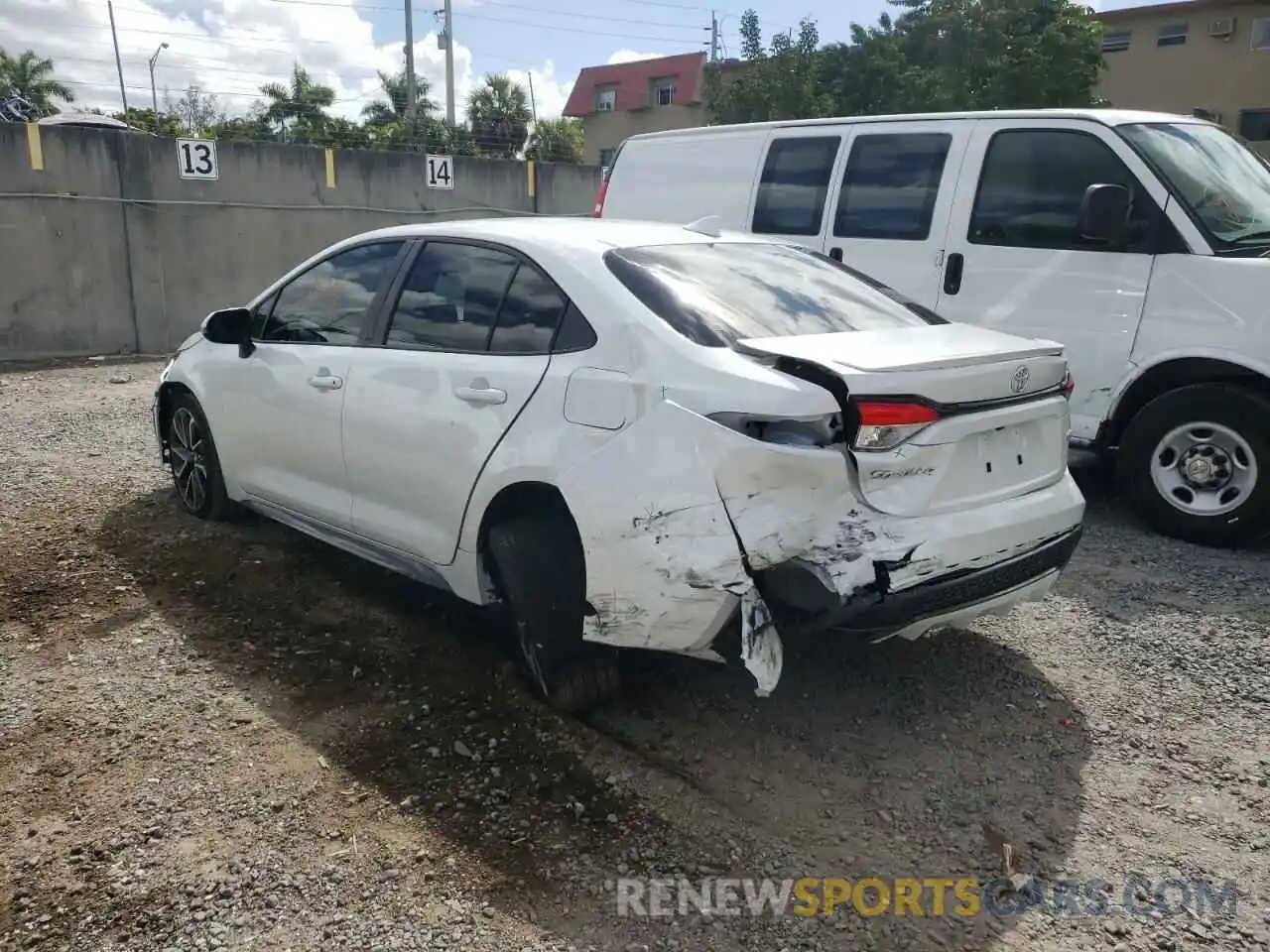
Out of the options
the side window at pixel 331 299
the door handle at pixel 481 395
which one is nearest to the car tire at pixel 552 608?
the door handle at pixel 481 395

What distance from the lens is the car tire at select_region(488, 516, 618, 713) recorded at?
10.9 ft

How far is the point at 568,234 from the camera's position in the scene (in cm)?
376

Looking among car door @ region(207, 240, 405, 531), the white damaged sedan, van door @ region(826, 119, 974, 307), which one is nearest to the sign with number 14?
van door @ region(826, 119, 974, 307)

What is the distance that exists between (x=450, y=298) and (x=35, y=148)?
33.1ft

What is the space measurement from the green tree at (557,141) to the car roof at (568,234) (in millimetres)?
36618

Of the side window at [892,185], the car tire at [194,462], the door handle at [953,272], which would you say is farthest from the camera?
the side window at [892,185]

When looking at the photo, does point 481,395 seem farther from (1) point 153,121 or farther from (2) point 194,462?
(1) point 153,121

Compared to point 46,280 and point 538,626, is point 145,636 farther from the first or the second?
point 46,280

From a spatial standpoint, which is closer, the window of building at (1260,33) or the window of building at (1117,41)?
the window of building at (1260,33)

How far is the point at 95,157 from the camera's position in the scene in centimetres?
1191

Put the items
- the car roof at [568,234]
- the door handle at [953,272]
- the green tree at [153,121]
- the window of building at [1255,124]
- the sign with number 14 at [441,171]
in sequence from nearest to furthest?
the car roof at [568,234] → the door handle at [953,272] → the sign with number 14 at [441,171] → the green tree at [153,121] → the window of building at [1255,124]

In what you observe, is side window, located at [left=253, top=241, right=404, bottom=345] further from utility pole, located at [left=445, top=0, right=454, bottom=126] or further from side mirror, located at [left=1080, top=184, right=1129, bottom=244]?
utility pole, located at [left=445, top=0, right=454, bottom=126]

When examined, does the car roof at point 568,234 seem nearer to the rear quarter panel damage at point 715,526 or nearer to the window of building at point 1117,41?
the rear quarter panel damage at point 715,526

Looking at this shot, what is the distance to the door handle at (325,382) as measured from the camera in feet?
13.6
